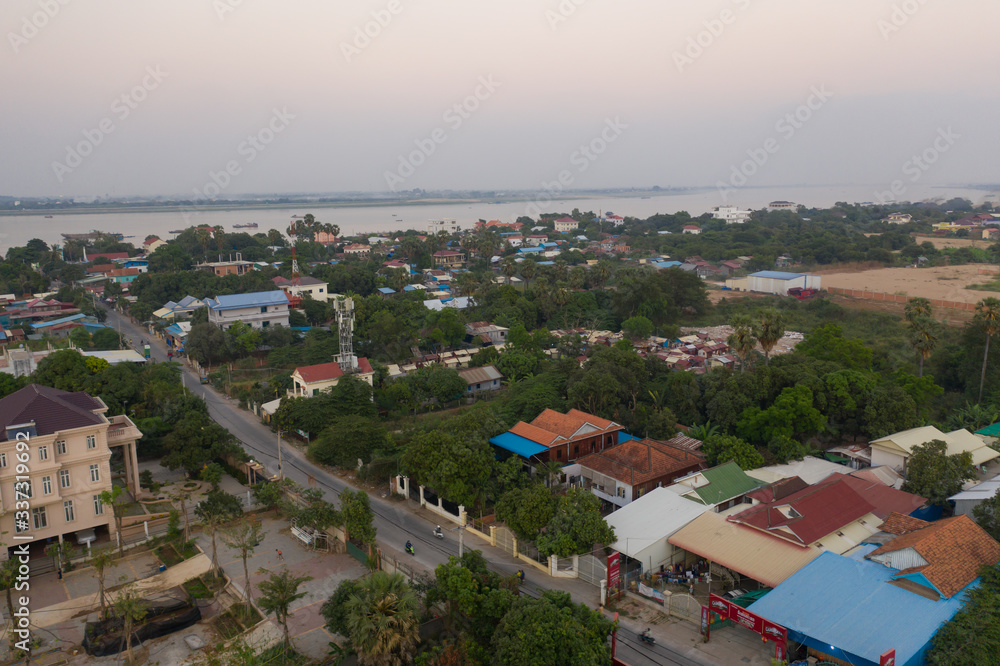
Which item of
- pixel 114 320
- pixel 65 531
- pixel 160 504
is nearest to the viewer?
pixel 65 531

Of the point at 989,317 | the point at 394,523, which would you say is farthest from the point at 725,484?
the point at 989,317

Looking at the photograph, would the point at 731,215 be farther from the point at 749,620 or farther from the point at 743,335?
the point at 749,620

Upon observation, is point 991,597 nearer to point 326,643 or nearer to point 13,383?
point 326,643

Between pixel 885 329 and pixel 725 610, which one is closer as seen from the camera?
pixel 725 610

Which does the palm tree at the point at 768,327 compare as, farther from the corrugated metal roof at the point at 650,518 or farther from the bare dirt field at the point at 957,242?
the bare dirt field at the point at 957,242

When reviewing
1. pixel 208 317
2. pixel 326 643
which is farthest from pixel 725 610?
pixel 208 317

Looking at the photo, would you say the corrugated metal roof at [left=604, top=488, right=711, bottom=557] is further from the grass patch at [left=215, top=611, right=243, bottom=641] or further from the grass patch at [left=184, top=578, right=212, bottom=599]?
the grass patch at [left=184, top=578, right=212, bottom=599]

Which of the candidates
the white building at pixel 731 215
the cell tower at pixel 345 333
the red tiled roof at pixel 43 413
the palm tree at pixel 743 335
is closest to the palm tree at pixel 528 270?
the cell tower at pixel 345 333
